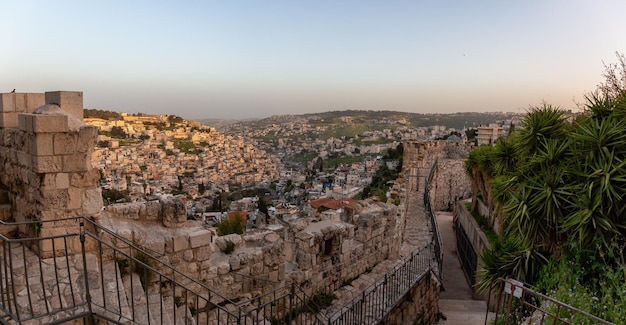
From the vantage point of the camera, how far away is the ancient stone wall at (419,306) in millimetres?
Answer: 7667

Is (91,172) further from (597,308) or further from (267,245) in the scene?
(597,308)

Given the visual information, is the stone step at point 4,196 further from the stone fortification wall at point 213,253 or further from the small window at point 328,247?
the small window at point 328,247

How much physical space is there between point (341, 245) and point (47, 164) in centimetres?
533

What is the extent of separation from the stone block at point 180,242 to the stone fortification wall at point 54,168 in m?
1.14

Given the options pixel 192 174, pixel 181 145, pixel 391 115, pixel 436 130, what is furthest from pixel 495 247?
pixel 391 115

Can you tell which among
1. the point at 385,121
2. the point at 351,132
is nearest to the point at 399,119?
the point at 385,121

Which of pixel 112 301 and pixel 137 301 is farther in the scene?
pixel 137 301

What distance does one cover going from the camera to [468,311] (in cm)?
1012

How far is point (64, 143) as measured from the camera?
4793 millimetres

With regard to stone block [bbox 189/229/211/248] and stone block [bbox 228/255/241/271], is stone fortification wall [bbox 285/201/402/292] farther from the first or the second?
stone block [bbox 189/229/211/248]

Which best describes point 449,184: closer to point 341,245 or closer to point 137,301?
point 341,245

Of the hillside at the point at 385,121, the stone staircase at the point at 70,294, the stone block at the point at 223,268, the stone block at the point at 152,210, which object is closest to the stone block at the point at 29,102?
the stone staircase at the point at 70,294

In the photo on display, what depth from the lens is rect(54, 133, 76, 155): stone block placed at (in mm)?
4742

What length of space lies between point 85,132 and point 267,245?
11.0 feet
